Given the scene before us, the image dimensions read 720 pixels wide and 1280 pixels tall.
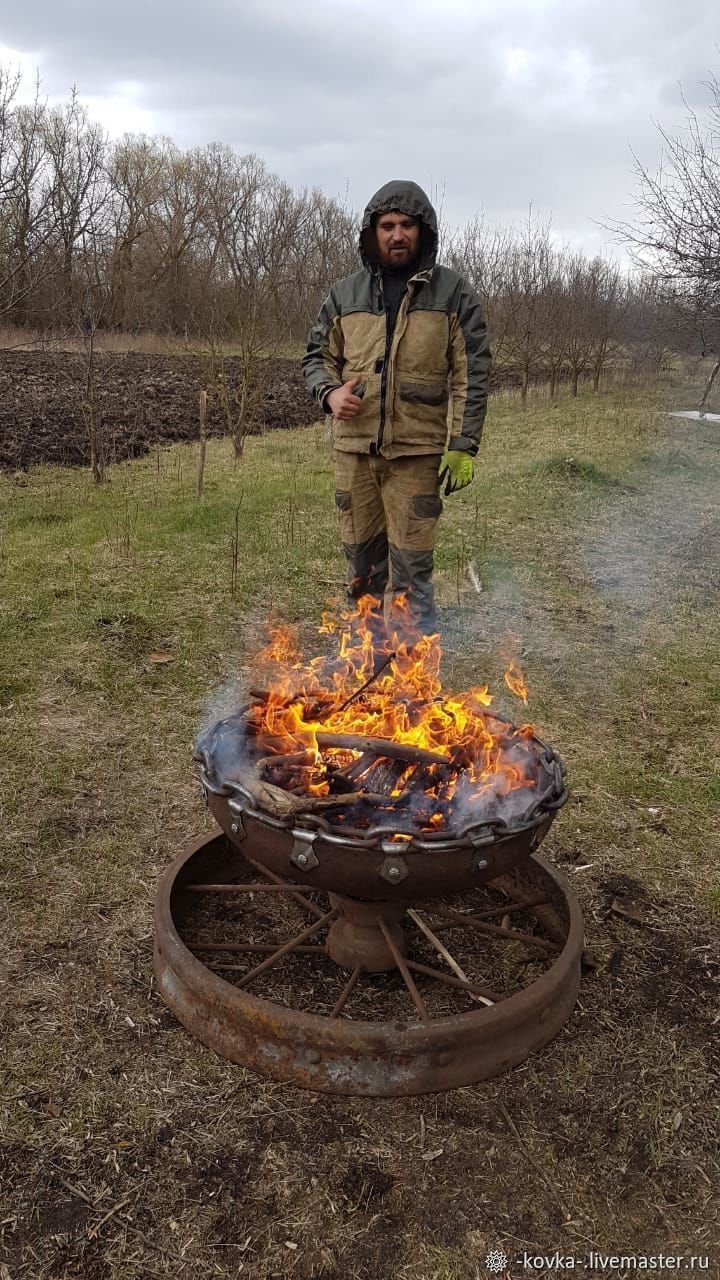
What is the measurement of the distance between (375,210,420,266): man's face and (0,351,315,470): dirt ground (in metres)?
7.71

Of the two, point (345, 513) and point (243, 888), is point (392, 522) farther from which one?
point (243, 888)

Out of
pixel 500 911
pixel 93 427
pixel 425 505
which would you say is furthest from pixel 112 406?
pixel 500 911

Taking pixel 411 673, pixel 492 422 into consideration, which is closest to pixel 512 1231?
pixel 411 673

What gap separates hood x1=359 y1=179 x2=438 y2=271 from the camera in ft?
12.3

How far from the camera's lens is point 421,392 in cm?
393

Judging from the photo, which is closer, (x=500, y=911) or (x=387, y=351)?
(x=500, y=911)

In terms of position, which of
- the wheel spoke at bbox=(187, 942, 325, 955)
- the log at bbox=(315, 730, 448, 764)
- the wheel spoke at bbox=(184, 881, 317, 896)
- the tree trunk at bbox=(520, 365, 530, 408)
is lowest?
the wheel spoke at bbox=(187, 942, 325, 955)

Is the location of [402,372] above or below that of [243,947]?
above

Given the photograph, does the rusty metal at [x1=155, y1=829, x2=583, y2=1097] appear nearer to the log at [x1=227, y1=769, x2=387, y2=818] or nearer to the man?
the log at [x1=227, y1=769, x2=387, y2=818]

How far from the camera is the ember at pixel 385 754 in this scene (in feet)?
7.64

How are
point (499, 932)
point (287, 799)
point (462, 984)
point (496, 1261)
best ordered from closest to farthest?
point (496, 1261) → point (287, 799) → point (462, 984) → point (499, 932)

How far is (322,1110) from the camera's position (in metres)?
2.27

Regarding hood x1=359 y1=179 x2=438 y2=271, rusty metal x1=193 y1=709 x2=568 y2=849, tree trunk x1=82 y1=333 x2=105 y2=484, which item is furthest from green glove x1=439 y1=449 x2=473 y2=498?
tree trunk x1=82 y1=333 x2=105 y2=484

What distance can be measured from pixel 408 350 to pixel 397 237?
0.50 metres
